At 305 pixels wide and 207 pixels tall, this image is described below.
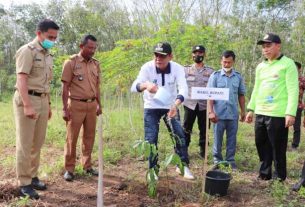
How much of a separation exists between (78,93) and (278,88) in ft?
7.72

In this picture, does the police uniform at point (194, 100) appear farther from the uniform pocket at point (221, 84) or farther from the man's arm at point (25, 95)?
the man's arm at point (25, 95)

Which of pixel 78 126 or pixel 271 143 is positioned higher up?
pixel 78 126

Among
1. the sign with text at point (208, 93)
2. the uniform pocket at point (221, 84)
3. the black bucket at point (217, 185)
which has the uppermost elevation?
the uniform pocket at point (221, 84)

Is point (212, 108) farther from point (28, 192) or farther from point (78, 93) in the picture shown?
point (28, 192)

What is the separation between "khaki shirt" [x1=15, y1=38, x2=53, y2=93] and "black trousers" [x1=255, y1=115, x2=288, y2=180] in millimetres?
2517

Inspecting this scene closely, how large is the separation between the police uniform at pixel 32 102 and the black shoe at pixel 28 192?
0.04 metres

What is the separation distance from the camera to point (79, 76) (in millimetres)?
4148

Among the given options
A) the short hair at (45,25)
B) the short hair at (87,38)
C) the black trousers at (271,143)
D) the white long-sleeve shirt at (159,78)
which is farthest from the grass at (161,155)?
the short hair at (45,25)

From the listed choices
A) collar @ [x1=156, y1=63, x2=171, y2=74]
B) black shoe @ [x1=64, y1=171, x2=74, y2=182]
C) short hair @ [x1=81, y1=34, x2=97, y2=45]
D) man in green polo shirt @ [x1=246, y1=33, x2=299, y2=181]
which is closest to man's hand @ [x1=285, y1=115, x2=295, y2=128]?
man in green polo shirt @ [x1=246, y1=33, x2=299, y2=181]

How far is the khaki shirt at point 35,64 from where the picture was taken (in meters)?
3.40

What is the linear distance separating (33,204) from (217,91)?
2.15 meters

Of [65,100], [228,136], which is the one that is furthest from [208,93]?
[65,100]

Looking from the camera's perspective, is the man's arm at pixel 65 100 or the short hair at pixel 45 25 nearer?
the short hair at pixel 45 25

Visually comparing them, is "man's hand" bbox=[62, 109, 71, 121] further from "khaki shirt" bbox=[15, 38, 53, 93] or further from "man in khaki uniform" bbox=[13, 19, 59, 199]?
"khaki shirt" bbox=[15, 38, 53, 93]
